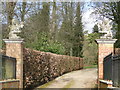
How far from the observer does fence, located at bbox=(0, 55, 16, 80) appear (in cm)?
755

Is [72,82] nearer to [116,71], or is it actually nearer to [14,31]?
[14,31]

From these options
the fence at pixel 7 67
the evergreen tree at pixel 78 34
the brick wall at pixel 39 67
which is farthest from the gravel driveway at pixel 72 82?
the evergreen tree at pixel 78 34

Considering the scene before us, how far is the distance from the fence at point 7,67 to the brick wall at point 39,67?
38.5 inches

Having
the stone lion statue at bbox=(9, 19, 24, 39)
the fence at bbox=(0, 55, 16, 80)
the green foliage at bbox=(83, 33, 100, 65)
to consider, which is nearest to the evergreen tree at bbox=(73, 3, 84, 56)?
the green foliage at bbox=(83, 33, 100, 65)

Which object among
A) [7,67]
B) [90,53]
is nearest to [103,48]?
[7,67]

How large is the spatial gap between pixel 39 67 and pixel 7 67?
4.10 m

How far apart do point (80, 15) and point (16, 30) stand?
72.2ft

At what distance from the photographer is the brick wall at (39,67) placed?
9.78m

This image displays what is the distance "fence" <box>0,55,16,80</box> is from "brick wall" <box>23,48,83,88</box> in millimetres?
978

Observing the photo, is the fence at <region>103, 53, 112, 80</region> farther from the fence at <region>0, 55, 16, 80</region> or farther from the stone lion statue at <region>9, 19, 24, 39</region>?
the stone lion statue at <region>9, 19, 24, 39</region>

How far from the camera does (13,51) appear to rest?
28.5 ft

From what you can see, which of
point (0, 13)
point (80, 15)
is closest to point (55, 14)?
point (80, 15)

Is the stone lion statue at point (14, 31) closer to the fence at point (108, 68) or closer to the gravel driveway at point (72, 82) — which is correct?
the fence at point (108, 68)

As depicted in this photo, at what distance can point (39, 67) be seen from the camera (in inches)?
469
